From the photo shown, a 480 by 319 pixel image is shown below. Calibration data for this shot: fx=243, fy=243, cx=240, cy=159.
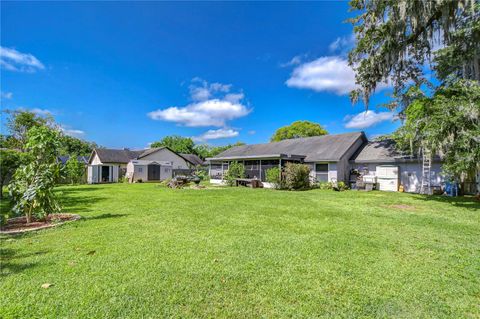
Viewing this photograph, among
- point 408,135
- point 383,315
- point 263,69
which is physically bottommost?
point 383,315

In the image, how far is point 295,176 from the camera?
1587 centimetres

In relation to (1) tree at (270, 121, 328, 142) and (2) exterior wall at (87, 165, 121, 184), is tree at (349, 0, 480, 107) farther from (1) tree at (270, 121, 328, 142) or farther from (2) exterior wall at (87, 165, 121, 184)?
(2) exterior wall at (87, 165, 121, 184)

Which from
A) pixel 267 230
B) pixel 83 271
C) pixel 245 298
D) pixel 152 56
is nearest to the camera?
pixel 245 298

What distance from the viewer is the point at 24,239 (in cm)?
489

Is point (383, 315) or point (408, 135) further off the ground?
point (408, 135)

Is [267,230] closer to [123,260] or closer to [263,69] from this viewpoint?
[123,260]

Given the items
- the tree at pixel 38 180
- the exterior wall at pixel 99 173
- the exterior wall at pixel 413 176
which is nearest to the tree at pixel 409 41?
the exterior wall at pixel 413 176

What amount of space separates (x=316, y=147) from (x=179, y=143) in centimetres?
3540

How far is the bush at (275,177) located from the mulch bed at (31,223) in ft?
40.6

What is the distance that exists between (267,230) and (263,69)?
53.4 ft

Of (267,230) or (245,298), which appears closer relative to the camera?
(245,298)

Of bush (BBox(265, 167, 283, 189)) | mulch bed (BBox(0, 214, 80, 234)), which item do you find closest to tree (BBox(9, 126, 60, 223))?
mulch bed (BBox(0, 214, 80, 234))

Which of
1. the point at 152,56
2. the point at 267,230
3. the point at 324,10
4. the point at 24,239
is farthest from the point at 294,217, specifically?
the point at 152,56

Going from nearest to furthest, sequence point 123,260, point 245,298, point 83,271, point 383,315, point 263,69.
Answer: point 383,315, point 245,298, point 83,271, point 123,260, point 263,69
